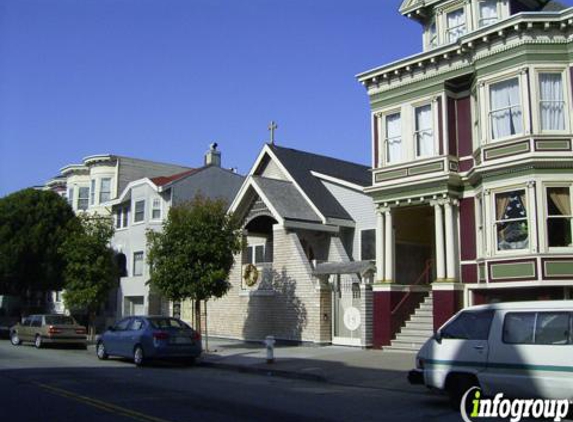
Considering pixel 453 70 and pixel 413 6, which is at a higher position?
pixel 413 6

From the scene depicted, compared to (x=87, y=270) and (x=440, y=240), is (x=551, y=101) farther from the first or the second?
(x=87, y=270)

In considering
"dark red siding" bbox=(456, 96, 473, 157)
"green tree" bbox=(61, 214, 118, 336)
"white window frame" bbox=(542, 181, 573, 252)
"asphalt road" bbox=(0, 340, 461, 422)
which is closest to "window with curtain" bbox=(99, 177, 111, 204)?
"green tree" bbox=(61, 214, 118, 336)

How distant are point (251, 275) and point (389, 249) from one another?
734cm

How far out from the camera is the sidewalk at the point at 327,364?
15289mm

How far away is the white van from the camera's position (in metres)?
9.70

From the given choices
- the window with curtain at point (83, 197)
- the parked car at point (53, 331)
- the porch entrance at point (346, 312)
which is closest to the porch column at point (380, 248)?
the porch entrance at point (346, 312)

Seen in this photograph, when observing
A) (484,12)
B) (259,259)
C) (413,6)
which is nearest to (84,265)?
(259,259)

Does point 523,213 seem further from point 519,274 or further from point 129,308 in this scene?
point 129,308

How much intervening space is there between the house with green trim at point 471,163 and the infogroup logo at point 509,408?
312 inches

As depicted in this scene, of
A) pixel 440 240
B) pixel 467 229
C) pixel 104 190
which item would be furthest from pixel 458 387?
pixel 104 190

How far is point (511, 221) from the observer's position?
18500 millimetres

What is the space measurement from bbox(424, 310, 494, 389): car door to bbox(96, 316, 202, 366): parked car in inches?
368

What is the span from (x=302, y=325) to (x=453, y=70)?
10764 millimetres

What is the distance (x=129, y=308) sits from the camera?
38.2 meters
